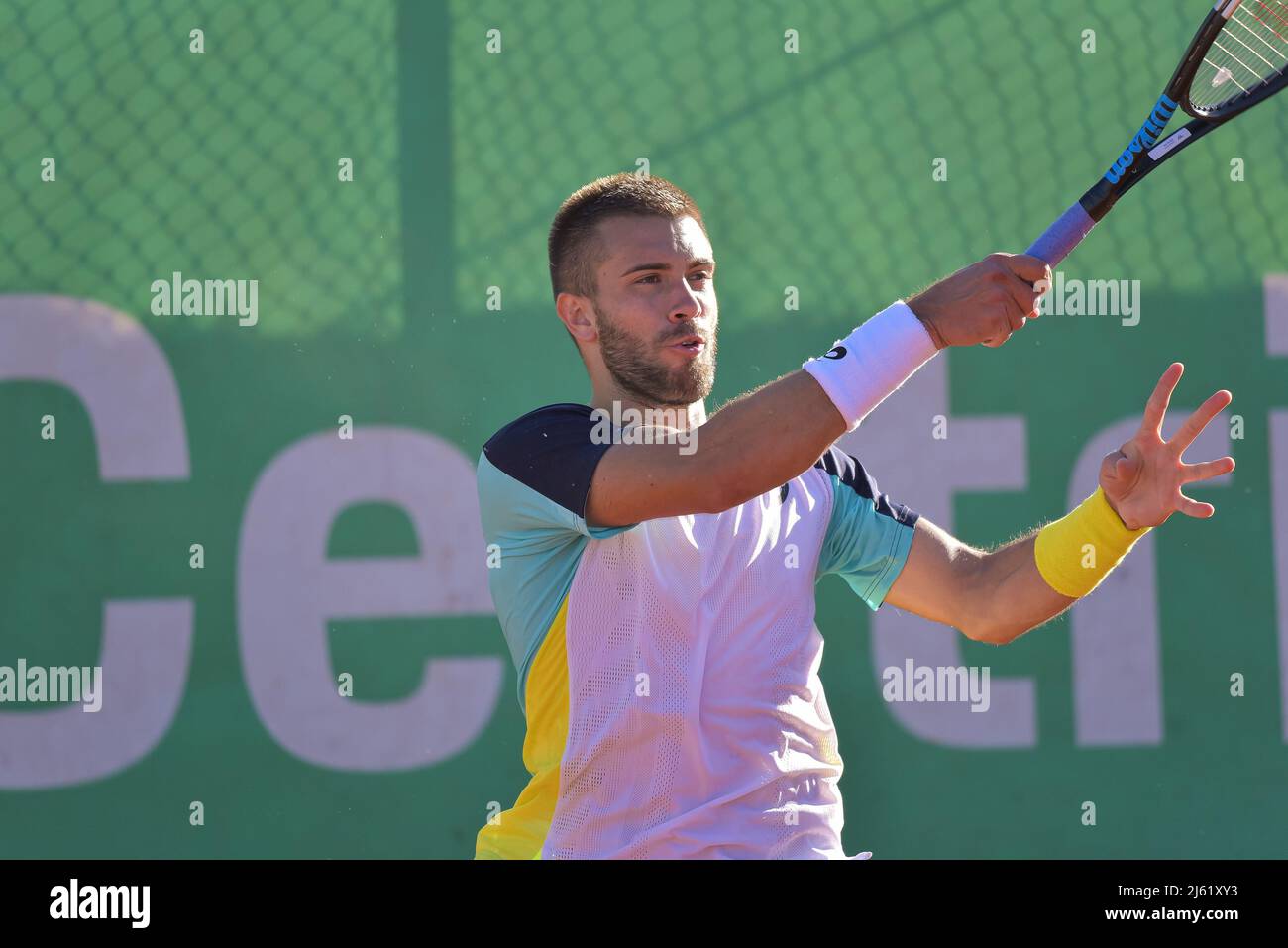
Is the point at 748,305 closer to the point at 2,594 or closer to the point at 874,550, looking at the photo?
the point at 874,550

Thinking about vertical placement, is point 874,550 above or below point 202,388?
below

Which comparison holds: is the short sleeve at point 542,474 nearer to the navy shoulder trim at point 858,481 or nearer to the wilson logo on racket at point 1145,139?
the navy shoulder trim at point 858,481

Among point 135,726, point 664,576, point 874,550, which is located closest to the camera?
point 664,576

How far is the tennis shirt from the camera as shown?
251cm

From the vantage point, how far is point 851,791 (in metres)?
3.91

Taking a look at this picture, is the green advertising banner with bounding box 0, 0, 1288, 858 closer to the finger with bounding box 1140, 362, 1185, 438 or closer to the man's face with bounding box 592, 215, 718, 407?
the man's face with bounding box 592, 215, 718, 407

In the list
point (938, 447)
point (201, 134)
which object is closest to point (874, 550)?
point (938, 447)

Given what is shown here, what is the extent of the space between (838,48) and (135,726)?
2502 millimetres

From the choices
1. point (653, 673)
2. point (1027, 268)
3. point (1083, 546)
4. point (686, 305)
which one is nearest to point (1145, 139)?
point (1027, 268)

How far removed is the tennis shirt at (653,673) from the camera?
2512mm

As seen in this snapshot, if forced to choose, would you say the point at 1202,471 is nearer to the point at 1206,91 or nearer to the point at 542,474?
the point at 1206,91

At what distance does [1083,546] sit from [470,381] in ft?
5.81

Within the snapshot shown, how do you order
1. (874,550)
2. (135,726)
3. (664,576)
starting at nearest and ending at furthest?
(664,576) < (874,550) < (135,726)

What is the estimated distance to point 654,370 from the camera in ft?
9.12
